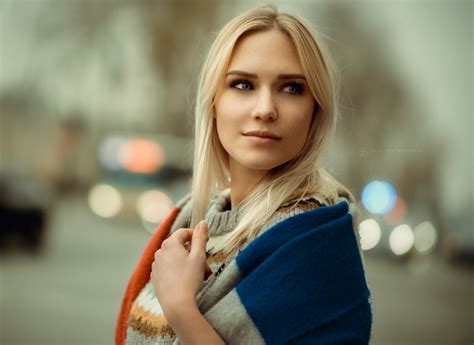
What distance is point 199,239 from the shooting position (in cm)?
170

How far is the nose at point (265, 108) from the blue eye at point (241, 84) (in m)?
0.05

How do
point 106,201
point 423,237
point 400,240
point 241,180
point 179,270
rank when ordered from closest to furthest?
point 179,270 → point 241,180 → point 400,240 → point 106,201 → point 423,237

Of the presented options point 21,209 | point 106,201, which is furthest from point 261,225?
point 106,201

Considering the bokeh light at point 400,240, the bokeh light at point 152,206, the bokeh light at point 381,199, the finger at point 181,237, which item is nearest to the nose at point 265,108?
the finger at point 181,237

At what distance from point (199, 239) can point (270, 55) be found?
0.48 meters

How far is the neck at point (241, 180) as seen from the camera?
1.90 meters

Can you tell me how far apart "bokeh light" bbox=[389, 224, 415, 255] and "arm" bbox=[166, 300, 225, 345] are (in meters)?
16.9

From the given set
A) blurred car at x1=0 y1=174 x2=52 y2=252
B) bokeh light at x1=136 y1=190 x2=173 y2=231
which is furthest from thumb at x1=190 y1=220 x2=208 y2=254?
bokeh light at x1=136 y1=190 x2=173 y2=231

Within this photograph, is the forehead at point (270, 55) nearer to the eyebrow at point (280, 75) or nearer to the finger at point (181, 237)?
the eyebrow at point (280, 75)

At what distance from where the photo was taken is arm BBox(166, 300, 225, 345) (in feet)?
5.13

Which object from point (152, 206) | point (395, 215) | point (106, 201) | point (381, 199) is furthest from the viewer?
point (106, 201)

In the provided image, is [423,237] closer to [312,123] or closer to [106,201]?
[106,201]

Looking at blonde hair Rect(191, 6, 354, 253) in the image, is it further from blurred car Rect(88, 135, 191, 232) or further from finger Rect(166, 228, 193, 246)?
blurred car Rect(88, 135, 191, 232)

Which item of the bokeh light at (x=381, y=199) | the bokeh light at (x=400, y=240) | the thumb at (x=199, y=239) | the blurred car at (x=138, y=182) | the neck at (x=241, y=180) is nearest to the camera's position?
the thumb at (x=199, y=239)
